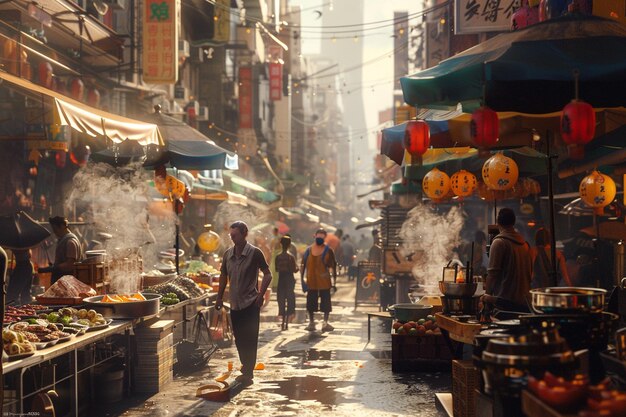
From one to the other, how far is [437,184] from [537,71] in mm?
7402

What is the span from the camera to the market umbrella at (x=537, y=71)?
24.7 ft

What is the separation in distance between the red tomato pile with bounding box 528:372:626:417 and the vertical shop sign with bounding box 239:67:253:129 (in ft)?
147

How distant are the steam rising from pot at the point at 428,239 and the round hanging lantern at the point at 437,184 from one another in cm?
436

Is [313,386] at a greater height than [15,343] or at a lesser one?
lesser

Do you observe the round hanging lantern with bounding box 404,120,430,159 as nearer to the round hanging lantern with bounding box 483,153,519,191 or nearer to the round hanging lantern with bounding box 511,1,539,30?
the round hanging lantern with bounding box 511,1,539,30

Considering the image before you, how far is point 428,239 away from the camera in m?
22.5

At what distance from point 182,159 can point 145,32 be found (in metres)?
10.6

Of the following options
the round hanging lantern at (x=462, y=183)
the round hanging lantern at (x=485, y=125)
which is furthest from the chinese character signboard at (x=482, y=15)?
the round hanging lantern at (x=485, y=125)

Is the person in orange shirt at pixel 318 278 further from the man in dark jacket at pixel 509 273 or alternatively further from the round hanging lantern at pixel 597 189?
the man in dark jacket at pixel 509 273

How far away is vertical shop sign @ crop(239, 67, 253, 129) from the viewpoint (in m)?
48.2

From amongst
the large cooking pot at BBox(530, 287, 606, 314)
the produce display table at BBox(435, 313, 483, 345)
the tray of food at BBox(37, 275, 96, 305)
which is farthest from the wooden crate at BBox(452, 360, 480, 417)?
the tray of food at BBox(37, 275, 96, 305)

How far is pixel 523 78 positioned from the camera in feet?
24.6

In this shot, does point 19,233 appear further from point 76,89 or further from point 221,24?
point 221,24

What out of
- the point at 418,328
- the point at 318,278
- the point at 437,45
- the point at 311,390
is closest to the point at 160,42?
the point at 318,278
